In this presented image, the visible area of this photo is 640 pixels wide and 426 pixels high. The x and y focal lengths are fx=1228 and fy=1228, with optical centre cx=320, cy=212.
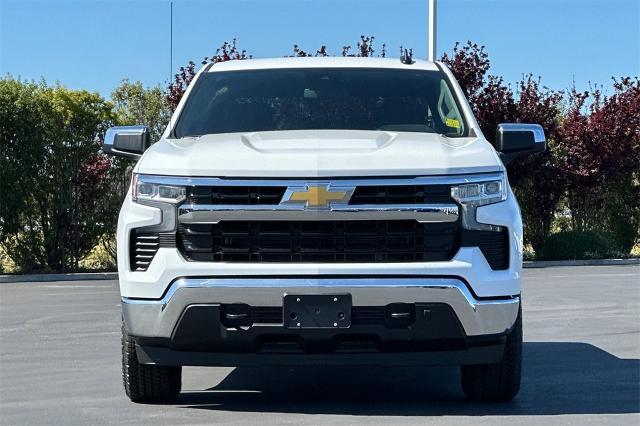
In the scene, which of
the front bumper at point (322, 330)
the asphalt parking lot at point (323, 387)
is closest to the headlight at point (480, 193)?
the front bumper at point (322, 330)

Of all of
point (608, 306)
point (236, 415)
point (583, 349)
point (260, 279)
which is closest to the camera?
point (260, 279)

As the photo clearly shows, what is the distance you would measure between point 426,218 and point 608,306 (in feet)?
26.7

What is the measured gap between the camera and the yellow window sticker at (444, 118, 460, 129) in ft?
25.7

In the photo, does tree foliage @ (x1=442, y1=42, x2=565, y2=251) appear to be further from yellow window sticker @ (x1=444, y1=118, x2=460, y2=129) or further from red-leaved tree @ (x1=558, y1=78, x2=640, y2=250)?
yellow window sticker @ (x1=444, y1=118, x2=460, y2=129)

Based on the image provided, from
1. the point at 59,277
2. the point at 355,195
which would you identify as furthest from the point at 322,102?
the point at 59,277

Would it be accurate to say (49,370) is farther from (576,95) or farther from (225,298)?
(576,95)

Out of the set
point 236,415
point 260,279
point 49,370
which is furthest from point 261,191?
point 49,370

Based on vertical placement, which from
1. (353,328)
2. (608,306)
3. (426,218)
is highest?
(426,218)

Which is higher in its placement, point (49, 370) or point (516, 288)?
point (516, 288)

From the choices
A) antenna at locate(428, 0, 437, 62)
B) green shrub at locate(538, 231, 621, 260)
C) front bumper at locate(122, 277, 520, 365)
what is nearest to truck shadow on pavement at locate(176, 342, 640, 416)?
front bumper at locate(122, 277, 520, 365)

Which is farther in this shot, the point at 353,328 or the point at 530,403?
the point at 530,403

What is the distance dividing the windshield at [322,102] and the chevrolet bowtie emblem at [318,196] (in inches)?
50.2

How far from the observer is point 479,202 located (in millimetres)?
6629

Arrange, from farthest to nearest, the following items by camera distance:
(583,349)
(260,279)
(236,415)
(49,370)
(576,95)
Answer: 1. (576,95)
2. (583,349)
3. (49,370)
4. (236,415)
5. (260,279)
